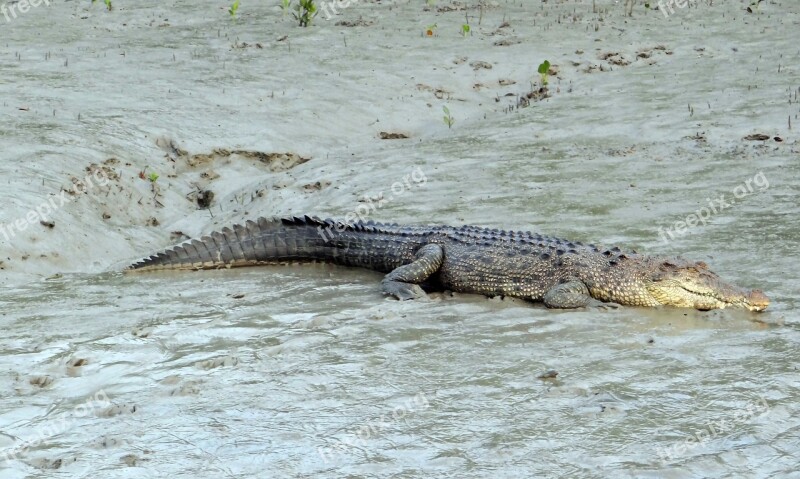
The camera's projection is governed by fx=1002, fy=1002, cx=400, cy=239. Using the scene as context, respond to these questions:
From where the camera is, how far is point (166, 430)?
454 centimetres

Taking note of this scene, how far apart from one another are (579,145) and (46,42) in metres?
7.80

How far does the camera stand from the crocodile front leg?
663cm

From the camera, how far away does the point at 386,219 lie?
9.38 m

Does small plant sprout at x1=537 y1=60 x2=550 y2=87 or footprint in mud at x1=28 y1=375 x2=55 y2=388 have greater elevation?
small plant sprout at x1=537 y1=60 x2=550 y2=87

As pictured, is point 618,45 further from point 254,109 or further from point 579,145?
point 254,109

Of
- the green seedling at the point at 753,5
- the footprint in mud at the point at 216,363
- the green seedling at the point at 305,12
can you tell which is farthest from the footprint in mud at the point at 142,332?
the green seedling at the point at 753,5

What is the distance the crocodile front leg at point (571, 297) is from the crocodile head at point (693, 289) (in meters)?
0.32

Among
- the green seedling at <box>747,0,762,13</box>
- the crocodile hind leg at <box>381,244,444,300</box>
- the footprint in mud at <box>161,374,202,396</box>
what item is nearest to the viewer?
the footprint in mud at <box>161,374,202,396</box>

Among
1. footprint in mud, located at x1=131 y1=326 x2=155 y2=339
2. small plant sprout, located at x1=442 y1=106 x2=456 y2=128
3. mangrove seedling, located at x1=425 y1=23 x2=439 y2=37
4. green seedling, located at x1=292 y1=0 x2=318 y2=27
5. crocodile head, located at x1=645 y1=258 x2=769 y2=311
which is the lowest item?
footprint in mud, located at x1=131 y1=326 x2=155 y2=339

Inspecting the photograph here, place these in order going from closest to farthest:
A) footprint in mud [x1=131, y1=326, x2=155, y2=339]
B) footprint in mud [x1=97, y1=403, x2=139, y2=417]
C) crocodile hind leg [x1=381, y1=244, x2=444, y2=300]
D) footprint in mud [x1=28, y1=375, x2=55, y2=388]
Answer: footprint in mud [x1=97, y1=403, x2=139, y2=417] → footprint in mud [x1=28, y1=375, x2=55, y2=388] → footprint in mud [x1=131, y1=326, x2=155, y2=339] → crocodile hind leg [x1=381, y1=244, x2=444, y2=300]

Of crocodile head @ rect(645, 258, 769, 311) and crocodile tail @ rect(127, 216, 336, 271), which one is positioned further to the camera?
crocodile tail @ rect(127, 216, 336, 271)

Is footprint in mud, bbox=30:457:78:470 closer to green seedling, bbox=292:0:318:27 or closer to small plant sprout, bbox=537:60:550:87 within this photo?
small plant sprout, bbox=537:60:550:87

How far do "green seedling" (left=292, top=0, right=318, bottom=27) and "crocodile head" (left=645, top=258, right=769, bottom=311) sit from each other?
9.82m

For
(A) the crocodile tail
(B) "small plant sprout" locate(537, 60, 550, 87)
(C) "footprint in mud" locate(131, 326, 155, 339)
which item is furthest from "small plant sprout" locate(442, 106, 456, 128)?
(C) "footprint in mud" locate(131, 326, 155, 339)
